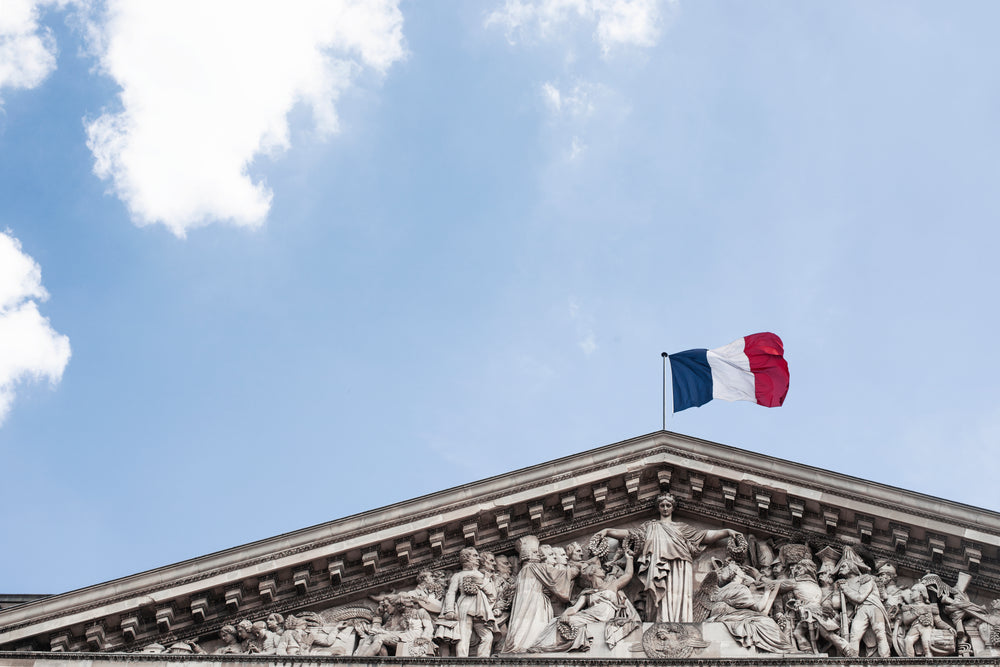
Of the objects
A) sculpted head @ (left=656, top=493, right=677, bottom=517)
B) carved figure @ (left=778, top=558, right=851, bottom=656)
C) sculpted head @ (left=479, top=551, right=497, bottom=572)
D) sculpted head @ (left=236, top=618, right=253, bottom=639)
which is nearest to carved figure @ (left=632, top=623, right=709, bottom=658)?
carved figure @ (left=778, top=558, right=851, bottom=656)

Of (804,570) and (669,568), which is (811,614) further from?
(669,568)

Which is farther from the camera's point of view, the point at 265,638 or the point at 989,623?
the point at 265,638

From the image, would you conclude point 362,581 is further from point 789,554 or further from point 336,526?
point 789,554

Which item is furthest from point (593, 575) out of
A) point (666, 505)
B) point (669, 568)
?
point (666, 505)

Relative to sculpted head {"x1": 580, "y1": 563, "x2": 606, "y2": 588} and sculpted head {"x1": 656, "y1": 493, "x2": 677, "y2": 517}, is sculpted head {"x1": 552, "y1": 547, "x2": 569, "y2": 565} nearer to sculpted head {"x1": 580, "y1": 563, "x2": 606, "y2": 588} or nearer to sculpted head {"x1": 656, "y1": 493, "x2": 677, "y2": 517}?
sculpted head {"x1": 580, "y1": 563, "x2": 606, "y2": 588}

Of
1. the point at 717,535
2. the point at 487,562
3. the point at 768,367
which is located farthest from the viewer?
the point at 768,367

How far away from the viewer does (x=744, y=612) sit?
24344 mm

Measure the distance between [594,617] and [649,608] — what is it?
84 cm

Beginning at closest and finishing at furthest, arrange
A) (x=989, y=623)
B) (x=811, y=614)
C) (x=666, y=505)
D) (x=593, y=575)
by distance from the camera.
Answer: (x=989, y=623) → (x=811, y=614) → (x=593, y=575) → (x=666, y=505)

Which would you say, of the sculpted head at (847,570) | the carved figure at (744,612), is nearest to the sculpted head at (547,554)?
the carved figure at (744,612)

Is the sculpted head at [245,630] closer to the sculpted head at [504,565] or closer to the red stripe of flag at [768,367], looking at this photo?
the sculpted head at [504,565]

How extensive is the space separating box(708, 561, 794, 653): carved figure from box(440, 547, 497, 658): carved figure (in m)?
3.23

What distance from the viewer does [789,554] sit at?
995 inches

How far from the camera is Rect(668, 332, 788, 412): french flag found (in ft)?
96.3
